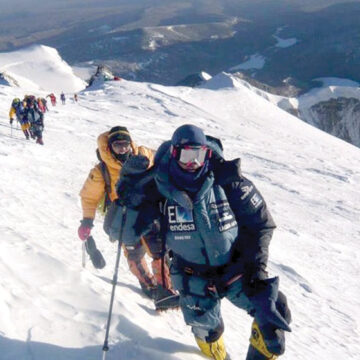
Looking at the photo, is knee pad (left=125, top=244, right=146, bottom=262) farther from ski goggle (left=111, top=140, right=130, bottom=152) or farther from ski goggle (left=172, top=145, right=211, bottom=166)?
ski goggle (left=172, top=145, right=211, bottom=166)

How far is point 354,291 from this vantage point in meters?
7.14

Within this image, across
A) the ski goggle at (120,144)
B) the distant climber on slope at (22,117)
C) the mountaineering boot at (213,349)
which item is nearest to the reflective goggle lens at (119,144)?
the ski goggle at (120,144)

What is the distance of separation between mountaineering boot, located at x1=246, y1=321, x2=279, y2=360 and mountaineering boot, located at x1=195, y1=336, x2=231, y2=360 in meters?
0.37

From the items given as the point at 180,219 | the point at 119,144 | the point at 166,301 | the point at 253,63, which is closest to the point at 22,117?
the point at 119,144

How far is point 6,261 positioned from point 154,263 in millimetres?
1465

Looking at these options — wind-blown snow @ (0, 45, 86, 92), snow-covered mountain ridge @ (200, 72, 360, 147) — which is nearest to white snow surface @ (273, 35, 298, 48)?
wind-blown snow @ (0, 45, 86, 92)

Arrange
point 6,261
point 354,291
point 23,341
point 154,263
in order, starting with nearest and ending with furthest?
1. point 23,341
2. point 6,261
3. point 154,263
4. point 354,291

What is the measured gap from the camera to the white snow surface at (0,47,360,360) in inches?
139

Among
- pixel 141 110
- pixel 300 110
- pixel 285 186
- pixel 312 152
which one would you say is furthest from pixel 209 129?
pixel 300 110

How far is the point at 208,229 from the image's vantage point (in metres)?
3.26

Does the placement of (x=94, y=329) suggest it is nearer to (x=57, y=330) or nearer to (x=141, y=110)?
(x=57, y=330)

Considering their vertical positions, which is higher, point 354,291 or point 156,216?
point 156,216

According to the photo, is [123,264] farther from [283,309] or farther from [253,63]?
[253,63]

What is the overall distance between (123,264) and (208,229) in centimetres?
283
